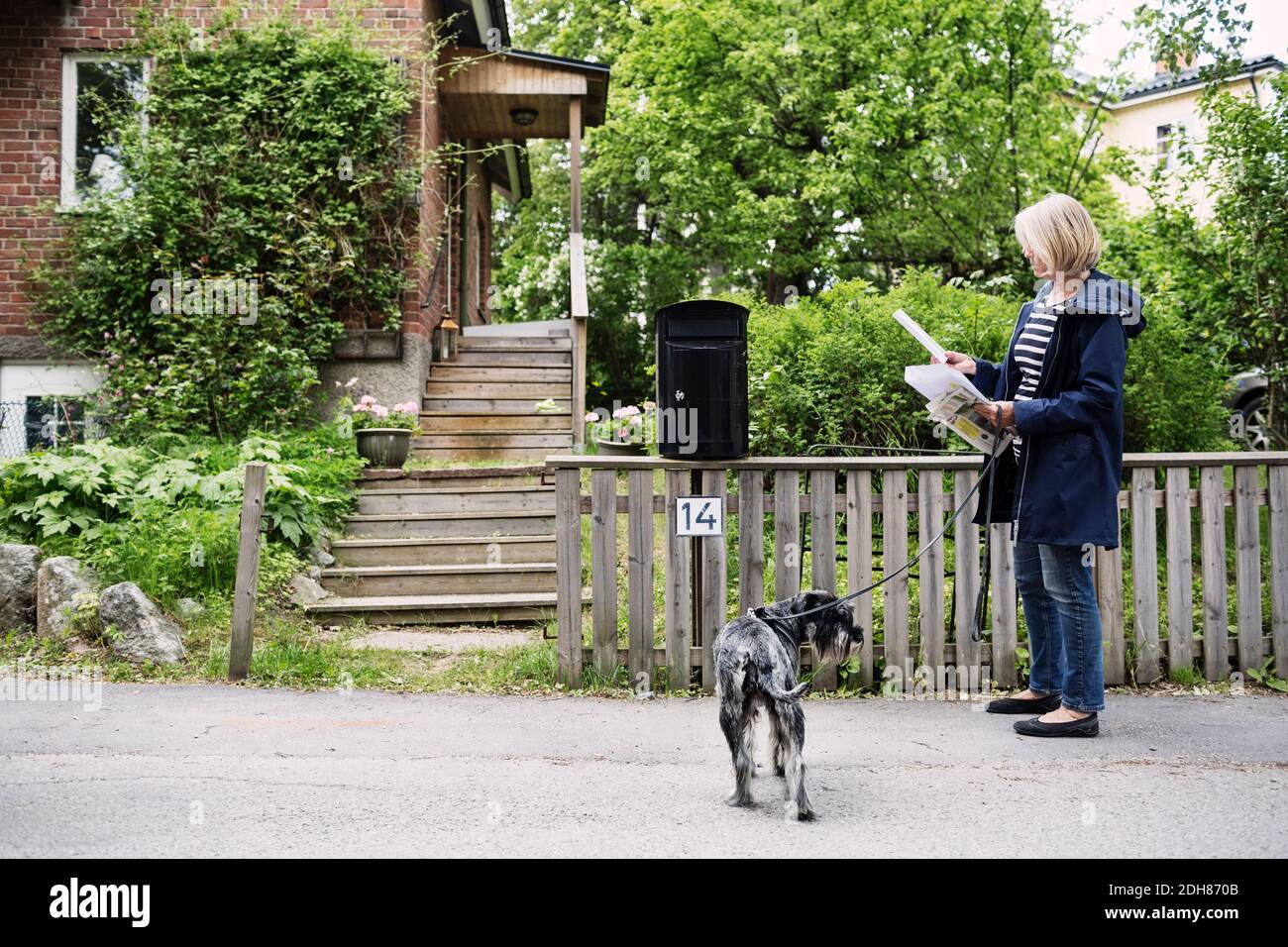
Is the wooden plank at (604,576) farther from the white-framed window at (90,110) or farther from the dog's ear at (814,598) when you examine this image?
the white-framed window at (90,110)

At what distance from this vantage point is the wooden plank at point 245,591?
5629 mm

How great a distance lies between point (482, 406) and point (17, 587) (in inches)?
218

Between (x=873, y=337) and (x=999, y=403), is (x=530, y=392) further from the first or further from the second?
(x=999, y=403)

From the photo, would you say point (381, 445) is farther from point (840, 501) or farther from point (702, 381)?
point (840, 501)

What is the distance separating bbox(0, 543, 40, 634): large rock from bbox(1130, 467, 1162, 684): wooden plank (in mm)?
Result: 6291

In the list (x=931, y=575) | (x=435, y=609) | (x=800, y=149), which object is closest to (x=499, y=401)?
Answer: (x=435, y=609)

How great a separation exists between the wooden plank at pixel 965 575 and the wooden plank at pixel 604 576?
68.4 inches

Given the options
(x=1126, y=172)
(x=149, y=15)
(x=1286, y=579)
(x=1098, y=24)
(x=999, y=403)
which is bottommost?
(x=1286, y=579)

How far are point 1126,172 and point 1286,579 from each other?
9404 mm

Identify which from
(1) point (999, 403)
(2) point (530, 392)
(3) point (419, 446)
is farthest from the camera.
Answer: (2) point (530, 392)

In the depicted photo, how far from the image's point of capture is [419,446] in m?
10.6

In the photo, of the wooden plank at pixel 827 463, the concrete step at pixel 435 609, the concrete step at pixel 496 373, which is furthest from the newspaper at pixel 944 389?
the concrete step at pixel 496 373

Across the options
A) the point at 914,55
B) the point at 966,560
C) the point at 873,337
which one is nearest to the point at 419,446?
the point at 873,337
